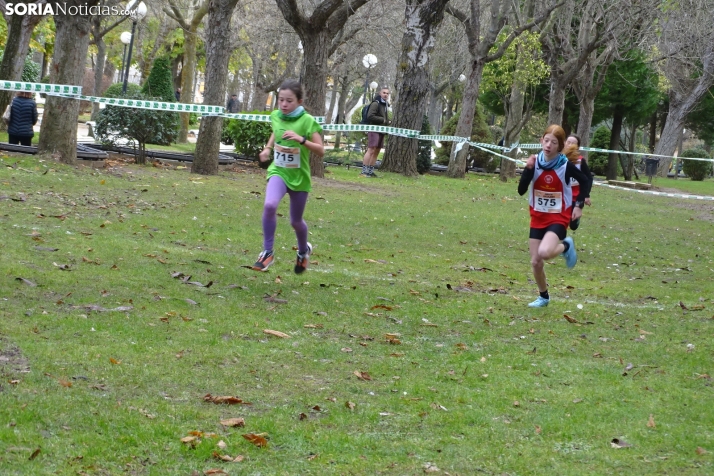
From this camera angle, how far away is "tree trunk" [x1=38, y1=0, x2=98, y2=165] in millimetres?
16844

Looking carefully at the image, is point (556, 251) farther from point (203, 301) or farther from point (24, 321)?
point (24, 321)

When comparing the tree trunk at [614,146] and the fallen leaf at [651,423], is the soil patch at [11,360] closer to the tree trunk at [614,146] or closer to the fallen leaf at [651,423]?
the fallen leaf at [651,423]

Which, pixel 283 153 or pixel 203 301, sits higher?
pixel 283 153

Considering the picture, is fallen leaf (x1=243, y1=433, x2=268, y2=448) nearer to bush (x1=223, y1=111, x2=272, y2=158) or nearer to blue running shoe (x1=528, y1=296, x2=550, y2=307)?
blue running shoe (x1=528, y1=296, x2=550, y2=307)

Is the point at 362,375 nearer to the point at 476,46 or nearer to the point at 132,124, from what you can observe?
the point at 132,124

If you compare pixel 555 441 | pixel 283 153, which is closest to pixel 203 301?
pixel 283 153

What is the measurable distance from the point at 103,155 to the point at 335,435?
15.3 metres

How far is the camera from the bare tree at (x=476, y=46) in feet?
86.4

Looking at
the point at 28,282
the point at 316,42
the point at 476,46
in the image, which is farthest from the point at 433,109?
the point at 28,282

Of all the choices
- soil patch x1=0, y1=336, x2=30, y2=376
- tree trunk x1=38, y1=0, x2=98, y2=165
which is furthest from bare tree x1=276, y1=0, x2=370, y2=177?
soil patch x1=0, y1=336, x2=30, y2=376

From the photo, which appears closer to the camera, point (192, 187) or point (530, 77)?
point (192, 187)

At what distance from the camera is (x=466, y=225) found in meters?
15.8

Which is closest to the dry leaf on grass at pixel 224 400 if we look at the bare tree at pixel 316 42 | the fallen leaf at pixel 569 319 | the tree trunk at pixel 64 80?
the fallen leaf at pixel 569 319

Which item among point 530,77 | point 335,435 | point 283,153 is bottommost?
point 335,435
